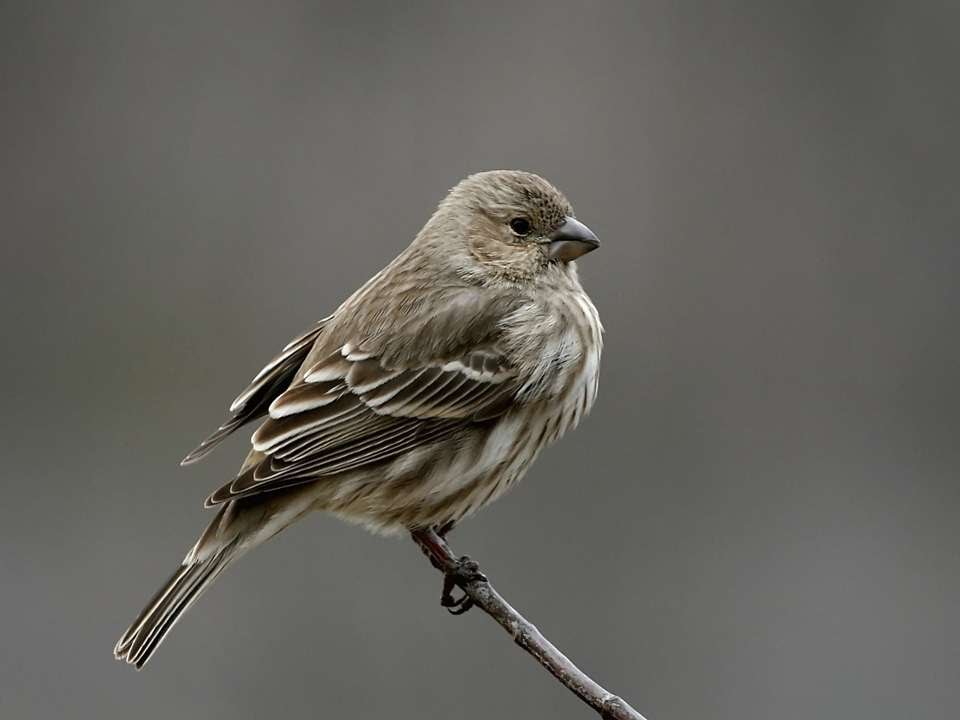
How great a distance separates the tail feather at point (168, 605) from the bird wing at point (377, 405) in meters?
0.37

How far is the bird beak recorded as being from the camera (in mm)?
5320

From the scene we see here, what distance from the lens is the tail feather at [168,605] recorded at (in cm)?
470

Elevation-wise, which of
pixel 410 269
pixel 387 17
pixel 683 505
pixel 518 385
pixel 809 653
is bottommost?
pixel 809 653

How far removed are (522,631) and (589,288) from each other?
12.9 feet

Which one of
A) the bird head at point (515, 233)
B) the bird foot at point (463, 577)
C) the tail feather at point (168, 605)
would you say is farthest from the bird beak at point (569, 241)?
the tail feather at point (168, 605)

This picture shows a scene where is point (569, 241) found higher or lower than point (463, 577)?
higher

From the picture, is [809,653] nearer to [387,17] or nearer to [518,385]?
[518,385]

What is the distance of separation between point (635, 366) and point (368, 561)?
170 centimetres

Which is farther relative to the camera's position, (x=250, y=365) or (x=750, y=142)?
(x=750, y=142)

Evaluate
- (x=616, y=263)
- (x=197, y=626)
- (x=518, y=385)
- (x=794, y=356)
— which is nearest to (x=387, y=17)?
(x=616, y=263)

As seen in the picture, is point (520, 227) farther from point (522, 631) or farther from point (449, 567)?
point (522, 631)

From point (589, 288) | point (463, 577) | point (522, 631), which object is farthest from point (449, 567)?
point (589, 288)

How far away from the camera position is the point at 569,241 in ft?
17.5

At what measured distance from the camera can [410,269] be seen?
17.4ft
